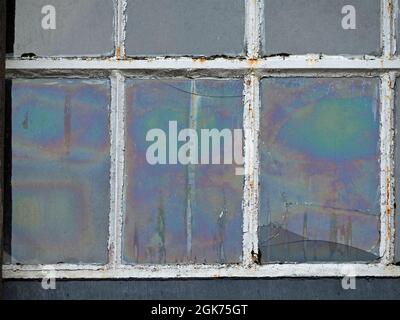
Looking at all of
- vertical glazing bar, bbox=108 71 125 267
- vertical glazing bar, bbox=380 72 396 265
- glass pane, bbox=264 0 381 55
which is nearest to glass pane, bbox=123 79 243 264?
vertical glazing bar, bbox=108 71 125 267

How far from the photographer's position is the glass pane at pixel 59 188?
6.91 ft

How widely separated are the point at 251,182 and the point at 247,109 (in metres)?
0.18

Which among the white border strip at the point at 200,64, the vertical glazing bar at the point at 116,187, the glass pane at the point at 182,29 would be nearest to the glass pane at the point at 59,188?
the vertical glazing bar at the point at 116,187

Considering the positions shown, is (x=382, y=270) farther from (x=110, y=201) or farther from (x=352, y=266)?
(x=110, y=201)

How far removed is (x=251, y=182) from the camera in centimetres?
211

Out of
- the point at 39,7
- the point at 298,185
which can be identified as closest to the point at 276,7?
the point at 298,185

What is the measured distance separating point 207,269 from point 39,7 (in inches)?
31.0

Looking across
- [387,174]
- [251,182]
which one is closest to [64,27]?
[251,182]

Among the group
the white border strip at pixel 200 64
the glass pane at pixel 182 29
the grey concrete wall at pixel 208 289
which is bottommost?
the grey concrete wall at pixel 208 289

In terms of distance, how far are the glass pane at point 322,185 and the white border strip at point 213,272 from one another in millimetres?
26

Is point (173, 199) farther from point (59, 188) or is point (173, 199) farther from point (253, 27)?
point (253, 27)

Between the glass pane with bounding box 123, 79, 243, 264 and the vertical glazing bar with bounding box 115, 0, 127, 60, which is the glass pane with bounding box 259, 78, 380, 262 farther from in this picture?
the vertical glazing bar with bounding box 115, 0, 127, 60

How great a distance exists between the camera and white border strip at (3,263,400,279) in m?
2.09

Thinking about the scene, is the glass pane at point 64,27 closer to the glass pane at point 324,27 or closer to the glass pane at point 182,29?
the glass pane at point 182,29
